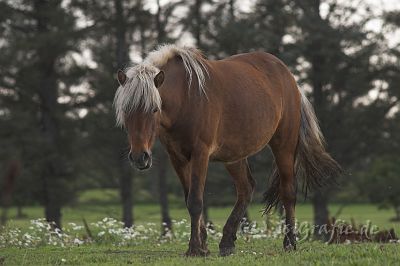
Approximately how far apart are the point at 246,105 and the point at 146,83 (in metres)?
2.00

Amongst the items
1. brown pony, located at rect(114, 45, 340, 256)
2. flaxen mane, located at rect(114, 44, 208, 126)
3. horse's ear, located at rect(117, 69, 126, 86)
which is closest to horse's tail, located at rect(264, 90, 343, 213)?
brown pony, located at rect(114, 45, 340, 256)

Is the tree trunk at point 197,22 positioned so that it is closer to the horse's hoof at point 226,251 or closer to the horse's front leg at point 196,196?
the horse's hoof at point 226,251

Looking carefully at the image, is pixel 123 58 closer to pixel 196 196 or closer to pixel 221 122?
pixel 221 122

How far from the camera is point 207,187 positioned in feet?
84.4

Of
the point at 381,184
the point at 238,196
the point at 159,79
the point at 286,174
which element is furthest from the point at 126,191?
the point at 159,79

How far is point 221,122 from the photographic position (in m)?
8.70

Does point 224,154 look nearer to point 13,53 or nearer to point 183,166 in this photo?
point 183,166

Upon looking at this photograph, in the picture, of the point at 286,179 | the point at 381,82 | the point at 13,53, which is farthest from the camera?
the point at 381,82

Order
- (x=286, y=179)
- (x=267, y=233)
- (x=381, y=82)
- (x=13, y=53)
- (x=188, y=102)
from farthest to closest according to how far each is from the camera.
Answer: (x=381, y=82) → (x=13, y=53) → (x=267, y=233) → (x=286, y=179) → (x=188, y=102)

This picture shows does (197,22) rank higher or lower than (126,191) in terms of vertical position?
higher

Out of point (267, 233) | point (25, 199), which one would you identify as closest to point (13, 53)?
point (25, 199)

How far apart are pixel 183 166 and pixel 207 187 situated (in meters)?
17.1

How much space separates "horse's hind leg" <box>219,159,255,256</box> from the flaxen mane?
82.7 inches

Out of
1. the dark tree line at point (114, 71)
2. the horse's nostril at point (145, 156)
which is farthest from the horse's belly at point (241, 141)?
the dark tree line at point (114, 71)
